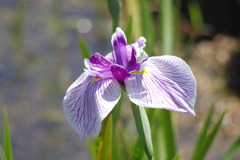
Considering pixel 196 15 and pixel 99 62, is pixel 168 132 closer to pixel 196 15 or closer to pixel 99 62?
pixel 99 62

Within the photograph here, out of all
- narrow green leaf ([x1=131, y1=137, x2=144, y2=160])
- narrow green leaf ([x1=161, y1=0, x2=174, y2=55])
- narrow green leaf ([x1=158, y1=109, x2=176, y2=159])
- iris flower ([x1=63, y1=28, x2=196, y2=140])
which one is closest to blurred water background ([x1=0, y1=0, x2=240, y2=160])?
narrow green leaf ([x1=161, y1=0, x2=174, y2=55])

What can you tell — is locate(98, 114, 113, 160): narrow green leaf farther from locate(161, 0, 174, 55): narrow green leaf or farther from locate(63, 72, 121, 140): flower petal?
locate(161, 0, 174, 55): narrow green leaf

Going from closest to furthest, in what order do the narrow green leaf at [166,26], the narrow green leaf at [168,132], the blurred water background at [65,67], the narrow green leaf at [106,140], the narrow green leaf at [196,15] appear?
the narrow green leaf at [106,140] → the narrow green leaf at [168,132] → the narrow green leaf at [166,26] → the blurred water background at [65,67] → the narrow green leaf at [196,15]

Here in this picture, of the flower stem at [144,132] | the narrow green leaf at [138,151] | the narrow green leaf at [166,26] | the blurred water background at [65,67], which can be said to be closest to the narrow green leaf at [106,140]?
the narrow green leaf at [138,151]

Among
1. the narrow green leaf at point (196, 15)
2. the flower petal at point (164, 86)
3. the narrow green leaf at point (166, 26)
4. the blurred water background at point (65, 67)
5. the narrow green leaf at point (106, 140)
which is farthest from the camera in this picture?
the narrow green leaf at point (196, 15)

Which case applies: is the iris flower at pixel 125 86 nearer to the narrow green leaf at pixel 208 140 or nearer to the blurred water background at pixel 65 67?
the narrow green leaf at pixel 208 140

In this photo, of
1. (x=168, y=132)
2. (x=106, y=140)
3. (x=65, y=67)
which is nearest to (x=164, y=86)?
(x=106, y=140)
